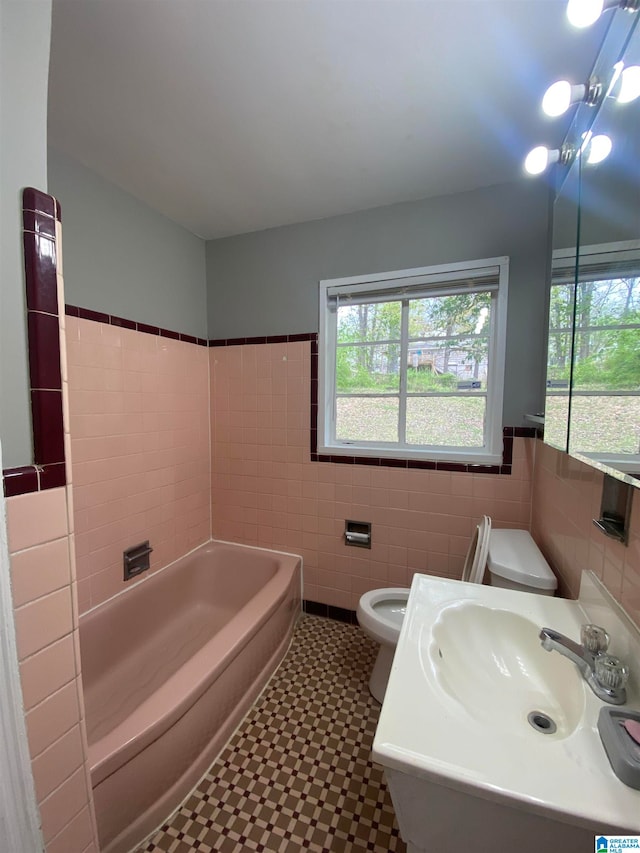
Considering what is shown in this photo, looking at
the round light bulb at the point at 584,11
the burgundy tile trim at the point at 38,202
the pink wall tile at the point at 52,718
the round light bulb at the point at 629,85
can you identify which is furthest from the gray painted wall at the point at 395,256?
the pink wall tile at the point at 52,718

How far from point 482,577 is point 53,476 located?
5.01ft

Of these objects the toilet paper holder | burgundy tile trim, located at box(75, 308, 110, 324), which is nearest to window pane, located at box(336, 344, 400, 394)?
the toilet paper holder

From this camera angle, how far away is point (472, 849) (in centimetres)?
58

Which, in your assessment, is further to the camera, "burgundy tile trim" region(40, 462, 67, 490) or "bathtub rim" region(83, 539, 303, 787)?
"bathtub rim" region(83, 539, 303, 787)

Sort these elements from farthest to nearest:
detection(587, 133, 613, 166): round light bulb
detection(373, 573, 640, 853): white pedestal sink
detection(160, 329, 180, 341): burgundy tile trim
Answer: detection(160, 329, 180, 341): burgundy tile trim
detection(587, 133, 613, 166): round light bulb
detection(373, 573, 640, 853): white pedestal sink

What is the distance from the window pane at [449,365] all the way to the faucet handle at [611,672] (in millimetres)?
1374

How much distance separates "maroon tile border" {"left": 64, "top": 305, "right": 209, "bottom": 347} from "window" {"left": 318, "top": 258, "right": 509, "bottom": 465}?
0.90m

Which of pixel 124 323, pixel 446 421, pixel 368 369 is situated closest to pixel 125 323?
pixel 124 323

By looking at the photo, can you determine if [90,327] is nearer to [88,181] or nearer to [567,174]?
[88,181]

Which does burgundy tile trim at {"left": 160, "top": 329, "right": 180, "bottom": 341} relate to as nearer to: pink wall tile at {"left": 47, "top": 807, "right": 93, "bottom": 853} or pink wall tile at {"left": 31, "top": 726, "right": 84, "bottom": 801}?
pink wall tile at {"left": 31, "top": 726, "right": 84, "bottom": 801}

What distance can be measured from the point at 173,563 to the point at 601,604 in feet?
6.95

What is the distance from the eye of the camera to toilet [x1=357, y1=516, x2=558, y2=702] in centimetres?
125

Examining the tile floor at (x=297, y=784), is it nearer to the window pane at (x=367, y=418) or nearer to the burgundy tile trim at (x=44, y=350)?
the window pane at (x=367, y=418)

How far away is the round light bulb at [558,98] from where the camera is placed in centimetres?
96
